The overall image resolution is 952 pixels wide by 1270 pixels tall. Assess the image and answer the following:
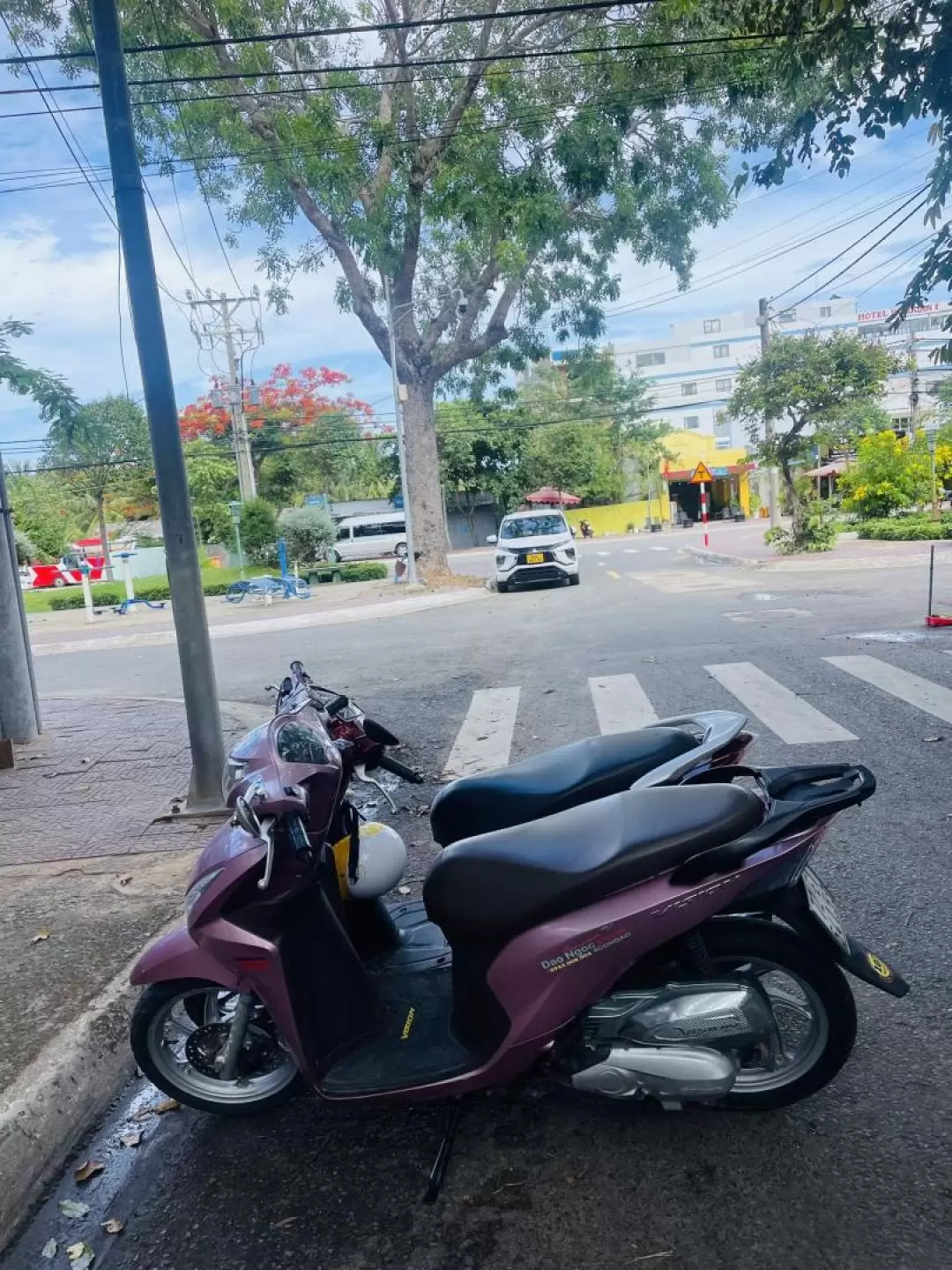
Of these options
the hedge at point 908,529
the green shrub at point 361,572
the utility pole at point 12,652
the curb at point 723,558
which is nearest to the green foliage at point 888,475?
the hedge at point 908,529

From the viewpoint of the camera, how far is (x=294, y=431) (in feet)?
152

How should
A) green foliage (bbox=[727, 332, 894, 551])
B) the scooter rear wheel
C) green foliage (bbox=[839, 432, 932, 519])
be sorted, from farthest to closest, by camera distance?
green foliage (bbox=[839, 432, 932, 519]) < green foliage (bbox=[727, 332, 894, 551]) < the scooter rear wheel

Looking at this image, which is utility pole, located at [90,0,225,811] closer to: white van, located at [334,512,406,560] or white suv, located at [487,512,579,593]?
white suv, located at [487,512,579,593]

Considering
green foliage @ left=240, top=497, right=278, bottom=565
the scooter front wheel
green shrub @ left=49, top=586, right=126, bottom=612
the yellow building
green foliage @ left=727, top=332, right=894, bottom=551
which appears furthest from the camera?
the yellow building

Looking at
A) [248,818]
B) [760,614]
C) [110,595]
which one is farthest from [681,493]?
[248,818]

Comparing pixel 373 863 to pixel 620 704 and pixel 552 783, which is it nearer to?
pixel 552 783

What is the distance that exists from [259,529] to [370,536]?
36.1 feet

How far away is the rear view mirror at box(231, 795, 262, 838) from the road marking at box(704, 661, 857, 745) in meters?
4.66

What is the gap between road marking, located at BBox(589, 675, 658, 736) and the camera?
6895 millimetres

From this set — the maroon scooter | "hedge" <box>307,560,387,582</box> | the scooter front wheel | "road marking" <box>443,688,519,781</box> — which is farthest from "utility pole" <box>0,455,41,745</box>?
"hedge" <box>307,560,387,582</box>

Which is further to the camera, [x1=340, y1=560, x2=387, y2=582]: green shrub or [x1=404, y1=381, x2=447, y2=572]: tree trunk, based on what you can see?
[x1=340, y1=560, x2=387, y2=582]: green shrub

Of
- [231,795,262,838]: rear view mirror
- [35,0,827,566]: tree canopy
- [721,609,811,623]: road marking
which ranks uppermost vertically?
[35,0,827,566]: tree canopy

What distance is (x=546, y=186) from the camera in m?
16.9

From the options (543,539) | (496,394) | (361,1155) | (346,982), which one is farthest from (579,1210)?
(496,394)
